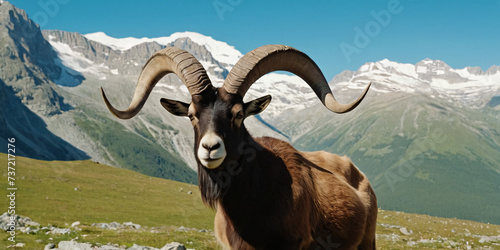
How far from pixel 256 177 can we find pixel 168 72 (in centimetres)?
448

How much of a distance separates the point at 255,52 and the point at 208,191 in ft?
12.4

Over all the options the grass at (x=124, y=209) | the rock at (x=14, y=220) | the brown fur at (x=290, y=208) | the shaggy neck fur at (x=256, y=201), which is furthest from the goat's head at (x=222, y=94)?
the rock at (x=14, y=220)

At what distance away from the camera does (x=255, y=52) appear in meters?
9.99

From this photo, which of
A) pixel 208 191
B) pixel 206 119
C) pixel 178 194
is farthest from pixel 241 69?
pixel 178 194

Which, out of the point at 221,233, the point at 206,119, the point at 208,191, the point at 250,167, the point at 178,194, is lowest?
the point at 178,194

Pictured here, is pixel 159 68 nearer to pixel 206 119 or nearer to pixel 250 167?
pixel 206 119

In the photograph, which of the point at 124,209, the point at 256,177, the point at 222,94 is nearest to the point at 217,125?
the point at 222,94

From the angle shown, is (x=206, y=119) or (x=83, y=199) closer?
(x=206, y=119)

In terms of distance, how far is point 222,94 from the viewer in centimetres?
868

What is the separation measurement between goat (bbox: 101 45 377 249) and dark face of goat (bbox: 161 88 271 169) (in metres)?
0.02

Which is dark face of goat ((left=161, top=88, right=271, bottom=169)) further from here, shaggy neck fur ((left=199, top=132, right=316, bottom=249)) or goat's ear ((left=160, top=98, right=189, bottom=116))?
shaggy neck fur ((left=199, top=132, right=316, bottom=249))

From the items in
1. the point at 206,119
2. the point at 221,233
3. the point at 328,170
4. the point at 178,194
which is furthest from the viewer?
the point at 178,194

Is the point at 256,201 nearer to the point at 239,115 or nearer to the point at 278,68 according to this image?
the point at 239,115

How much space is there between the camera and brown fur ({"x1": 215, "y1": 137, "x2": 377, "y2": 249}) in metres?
8.20
